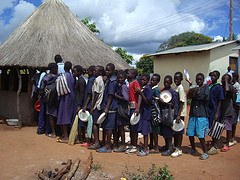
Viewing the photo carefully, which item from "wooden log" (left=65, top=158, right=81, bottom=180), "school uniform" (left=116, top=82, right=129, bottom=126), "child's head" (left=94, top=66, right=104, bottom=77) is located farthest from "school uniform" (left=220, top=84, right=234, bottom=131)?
"wooden log" (left=65, top=158, right=81, bottom=180)

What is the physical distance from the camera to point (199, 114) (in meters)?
4.57

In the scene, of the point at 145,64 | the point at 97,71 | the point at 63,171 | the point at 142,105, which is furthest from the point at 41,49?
the point at 145,64

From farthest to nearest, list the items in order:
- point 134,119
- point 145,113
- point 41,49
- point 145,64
→ point 145,64 < point 41,49 < point 145,113 < point 134,119

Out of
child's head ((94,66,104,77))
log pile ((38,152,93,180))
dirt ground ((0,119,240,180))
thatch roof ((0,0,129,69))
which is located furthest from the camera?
thatch roof ((0,0,129,69))

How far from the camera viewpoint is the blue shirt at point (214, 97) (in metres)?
4.97

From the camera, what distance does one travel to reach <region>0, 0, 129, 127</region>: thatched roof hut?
22.0 feet

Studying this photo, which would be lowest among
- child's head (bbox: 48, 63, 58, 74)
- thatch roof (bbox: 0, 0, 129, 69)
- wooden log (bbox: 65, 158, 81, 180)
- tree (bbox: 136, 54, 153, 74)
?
wooden log (bbox: 65, 158, 81, 180)

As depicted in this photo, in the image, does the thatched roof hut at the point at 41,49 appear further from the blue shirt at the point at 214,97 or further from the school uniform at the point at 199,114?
the school uniform at the point at 199,114

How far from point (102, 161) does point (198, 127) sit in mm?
2071

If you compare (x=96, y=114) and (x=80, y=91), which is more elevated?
(x=80, y=91)

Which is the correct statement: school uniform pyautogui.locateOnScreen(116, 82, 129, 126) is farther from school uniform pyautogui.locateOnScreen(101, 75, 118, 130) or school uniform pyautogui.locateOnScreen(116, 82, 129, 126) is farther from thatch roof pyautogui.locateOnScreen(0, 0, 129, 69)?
thatch roof pyautogui.locateOnScreen(0, 0, 129, 69)

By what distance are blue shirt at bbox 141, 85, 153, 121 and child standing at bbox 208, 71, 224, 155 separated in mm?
1574

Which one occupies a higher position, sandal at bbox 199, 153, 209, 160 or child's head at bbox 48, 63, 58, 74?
child's head at bbox 48, 63, 58, 74

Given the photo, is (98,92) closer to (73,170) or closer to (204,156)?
(73,170)
